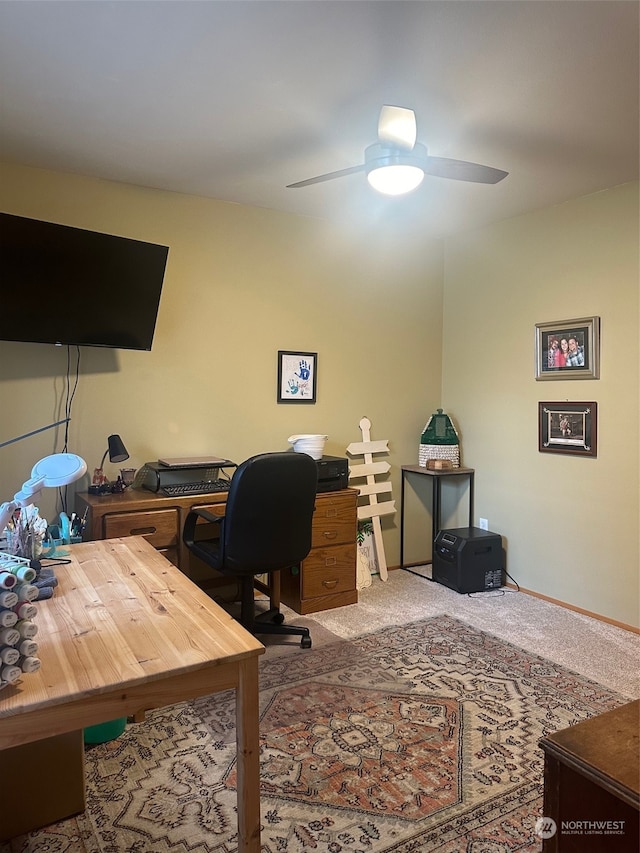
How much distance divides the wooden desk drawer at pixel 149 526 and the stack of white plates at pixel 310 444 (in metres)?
1.00

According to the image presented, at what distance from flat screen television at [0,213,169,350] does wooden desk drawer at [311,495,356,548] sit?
145 centimetres

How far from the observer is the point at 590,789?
4.17 feet

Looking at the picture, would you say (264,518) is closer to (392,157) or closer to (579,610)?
(392,157)

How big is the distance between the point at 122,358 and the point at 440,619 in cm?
247

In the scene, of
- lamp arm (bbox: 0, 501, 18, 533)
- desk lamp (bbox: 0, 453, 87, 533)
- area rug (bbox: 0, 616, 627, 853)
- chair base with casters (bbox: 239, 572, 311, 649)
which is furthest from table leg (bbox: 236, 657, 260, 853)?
chair base with casters (bbox: 239, 572, 311, 649)

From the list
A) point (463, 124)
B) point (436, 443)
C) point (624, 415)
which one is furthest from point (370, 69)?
point (436, 443)

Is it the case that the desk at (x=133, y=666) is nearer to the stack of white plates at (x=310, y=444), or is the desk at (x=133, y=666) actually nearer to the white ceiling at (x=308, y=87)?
the white ceiling at (x=308, y=87)

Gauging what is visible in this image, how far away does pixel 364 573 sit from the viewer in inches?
161

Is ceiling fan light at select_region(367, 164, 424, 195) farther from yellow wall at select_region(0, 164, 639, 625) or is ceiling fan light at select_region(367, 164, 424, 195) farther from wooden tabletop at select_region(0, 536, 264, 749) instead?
wooden tabletop at select_region(0, 536, 264, 749)

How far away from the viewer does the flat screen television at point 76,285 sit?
2779 mm

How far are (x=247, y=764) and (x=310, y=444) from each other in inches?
98.3

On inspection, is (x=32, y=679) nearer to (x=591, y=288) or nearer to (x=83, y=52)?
(x=83, y=52)

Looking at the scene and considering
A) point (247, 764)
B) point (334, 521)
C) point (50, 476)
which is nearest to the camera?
point (247, 764)

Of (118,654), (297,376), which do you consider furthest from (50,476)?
(297,376)
